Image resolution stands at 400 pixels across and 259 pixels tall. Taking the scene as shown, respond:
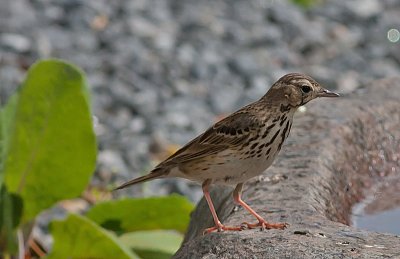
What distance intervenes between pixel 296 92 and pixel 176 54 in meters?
5.75

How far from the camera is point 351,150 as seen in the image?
17.4ft

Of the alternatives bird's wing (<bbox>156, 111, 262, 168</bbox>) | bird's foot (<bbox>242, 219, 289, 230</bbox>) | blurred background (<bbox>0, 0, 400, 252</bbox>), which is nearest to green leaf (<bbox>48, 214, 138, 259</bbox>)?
bird's wing (<bbox>156, 111, 262, 168</bbox>)

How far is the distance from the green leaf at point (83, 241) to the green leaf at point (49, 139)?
0.43m

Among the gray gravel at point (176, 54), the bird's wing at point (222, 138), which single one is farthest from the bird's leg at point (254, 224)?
the gray gravel at point (176, 54)

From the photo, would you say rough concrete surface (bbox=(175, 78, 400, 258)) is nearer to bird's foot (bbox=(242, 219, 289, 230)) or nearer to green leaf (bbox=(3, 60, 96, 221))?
bird's foot (bbox=(242, 219, 289, 230))

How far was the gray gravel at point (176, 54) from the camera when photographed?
30.5ft

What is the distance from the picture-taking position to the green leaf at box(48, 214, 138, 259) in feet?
18.1

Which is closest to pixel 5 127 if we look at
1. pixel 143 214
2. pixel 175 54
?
pixel 143 214

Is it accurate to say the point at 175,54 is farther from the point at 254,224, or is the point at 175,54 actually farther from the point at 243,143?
the point at 254,224

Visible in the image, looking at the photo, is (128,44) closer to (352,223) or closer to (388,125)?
(388,125)

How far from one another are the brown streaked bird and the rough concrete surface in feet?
0.43

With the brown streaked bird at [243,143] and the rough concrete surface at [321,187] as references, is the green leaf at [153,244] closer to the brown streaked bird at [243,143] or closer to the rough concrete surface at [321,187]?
the rough concrete surface at [321,187]

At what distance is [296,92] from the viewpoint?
16.0 ft

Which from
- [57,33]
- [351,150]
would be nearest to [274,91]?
[351,150]
